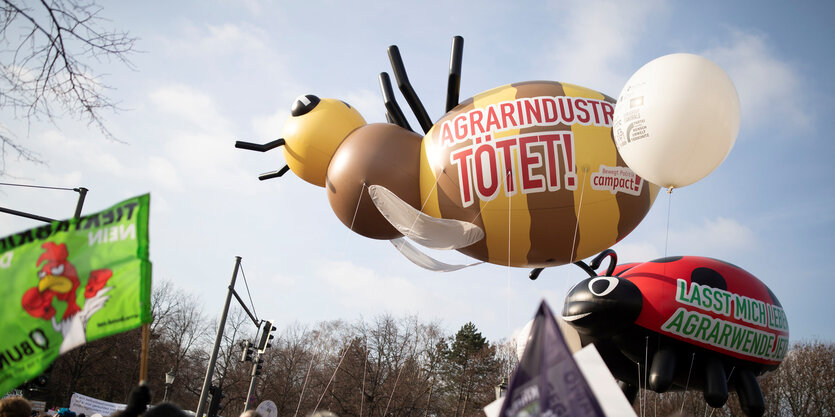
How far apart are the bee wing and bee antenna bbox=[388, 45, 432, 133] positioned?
4.48 feet

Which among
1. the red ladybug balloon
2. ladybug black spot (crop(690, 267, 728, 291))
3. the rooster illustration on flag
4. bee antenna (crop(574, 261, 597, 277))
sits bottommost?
the rooster illustration on flag

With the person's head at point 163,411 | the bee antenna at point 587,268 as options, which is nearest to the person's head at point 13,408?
the person's head at point 163,411

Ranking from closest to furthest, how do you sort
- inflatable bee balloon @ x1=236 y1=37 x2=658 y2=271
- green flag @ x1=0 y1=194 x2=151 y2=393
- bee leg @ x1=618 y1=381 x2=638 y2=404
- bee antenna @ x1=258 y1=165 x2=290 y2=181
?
green flag @ x1=0 y1=194 x2=151 y2=393
inflatable bee balloon @ x1=236 y1=37 x2=658 y2=271
bee antenna @ x1=258 y1=165 x2=290 y2=181
bee leg @ x1=618 y1=381 x2=638 y2=404

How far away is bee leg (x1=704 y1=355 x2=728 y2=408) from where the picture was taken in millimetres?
8695

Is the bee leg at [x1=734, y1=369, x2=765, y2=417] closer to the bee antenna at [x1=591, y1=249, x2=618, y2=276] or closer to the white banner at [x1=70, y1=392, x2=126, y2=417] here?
the bee antenna at [x1=591, y1=249, x2=618, y2=276]

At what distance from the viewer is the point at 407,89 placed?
751cm

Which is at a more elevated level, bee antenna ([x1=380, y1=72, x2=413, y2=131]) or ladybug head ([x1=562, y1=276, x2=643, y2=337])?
bee antenna ([x1=380, y1=72, x2=413, y2=131])

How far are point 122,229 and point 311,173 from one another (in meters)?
5.25

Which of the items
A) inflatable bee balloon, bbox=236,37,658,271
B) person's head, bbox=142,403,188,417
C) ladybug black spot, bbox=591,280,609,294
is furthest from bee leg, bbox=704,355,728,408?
person's head, bbox=142,403,188,417

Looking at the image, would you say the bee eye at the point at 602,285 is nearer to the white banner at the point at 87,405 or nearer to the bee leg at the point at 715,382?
the bee leg at the point at 715,382

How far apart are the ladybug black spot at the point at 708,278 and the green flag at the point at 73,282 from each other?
29.4ft

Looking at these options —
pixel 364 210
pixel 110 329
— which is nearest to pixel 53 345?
pixel 110 329

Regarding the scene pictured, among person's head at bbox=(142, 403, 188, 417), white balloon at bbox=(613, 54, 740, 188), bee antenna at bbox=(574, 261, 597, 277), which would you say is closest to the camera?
person's head at bbox=(142, 403, 188, 417)

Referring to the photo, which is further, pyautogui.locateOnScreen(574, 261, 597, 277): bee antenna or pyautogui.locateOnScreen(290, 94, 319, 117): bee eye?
pyautogui.locateOnScreen(574, 261, 597, 277): bee antenna
